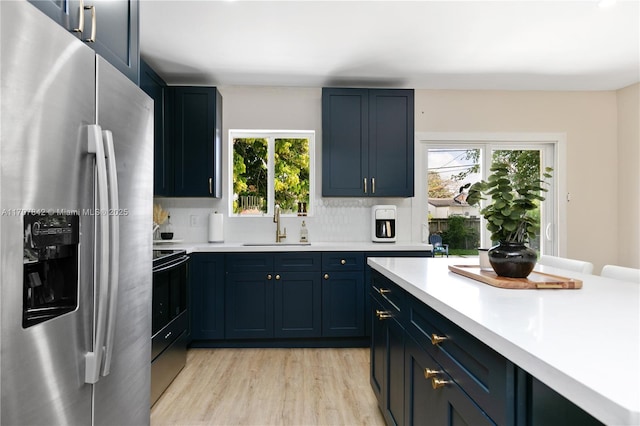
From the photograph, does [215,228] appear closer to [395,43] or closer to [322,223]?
[322,223]

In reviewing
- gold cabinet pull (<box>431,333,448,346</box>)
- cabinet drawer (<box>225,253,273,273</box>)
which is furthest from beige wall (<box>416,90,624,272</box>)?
gold cabinet pull (<box>431,333,448,346</box>)

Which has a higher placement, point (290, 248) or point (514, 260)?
point (514, 260)

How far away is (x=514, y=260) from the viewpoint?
1.41m

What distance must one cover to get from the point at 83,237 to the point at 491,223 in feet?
4.83

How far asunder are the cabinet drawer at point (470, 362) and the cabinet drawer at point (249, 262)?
2092 millimetres

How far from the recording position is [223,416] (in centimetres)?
217

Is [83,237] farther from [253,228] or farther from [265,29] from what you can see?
[253,228]

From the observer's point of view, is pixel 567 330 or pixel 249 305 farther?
pixel 249 305

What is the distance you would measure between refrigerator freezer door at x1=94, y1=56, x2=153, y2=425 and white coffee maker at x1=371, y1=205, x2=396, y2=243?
2.50 m

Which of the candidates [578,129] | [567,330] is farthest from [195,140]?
[578,129]

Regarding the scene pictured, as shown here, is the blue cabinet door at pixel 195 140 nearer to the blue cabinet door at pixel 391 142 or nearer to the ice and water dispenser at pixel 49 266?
the blue cabinet door at pixel 391 142

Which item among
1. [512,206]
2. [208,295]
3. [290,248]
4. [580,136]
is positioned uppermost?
[580,136]

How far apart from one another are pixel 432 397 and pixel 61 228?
4.16 ft

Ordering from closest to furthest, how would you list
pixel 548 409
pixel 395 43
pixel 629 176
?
pixel 548 409 < pixel 395 43 < pixel 629 176
